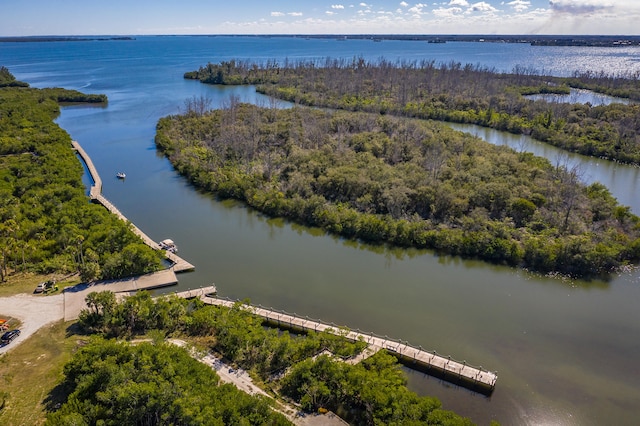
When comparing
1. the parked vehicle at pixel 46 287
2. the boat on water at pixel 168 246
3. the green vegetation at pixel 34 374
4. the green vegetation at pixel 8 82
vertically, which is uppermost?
the green vegetation at pixel 8 82

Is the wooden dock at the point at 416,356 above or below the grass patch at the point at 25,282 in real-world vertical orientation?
below

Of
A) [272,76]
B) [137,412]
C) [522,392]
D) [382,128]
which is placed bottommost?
[522,392]

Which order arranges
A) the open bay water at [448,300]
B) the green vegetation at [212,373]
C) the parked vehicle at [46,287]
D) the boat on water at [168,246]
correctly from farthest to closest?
the boat on water at [168,246] < the parked vehicle at [46,287] < the open bay water at [448,300] < the green vegetation at [212,373]

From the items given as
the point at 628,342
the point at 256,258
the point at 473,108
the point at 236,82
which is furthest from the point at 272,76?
the point at 628,342

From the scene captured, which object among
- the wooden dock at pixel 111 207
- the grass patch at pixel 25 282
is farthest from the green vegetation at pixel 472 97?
the grass patch at pixel 25 282

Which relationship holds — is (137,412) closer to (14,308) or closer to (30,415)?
(30,415)

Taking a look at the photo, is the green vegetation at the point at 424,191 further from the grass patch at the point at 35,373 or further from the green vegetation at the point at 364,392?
the grass patch at the point at 35,373
